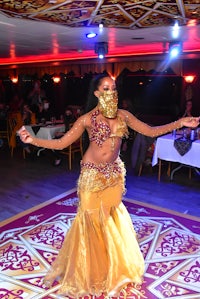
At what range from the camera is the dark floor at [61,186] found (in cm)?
436

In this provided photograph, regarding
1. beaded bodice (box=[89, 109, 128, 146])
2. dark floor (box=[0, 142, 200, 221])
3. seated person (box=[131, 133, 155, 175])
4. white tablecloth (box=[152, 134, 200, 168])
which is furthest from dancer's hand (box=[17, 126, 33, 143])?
seated person (box=[131, 133, 155, 175])

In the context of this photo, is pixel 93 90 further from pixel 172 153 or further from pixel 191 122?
pixel 172 153

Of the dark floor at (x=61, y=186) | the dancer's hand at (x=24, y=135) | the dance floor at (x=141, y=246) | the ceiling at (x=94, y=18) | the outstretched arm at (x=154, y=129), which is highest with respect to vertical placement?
the ceiling at (x=94, y=18)

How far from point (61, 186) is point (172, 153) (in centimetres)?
201

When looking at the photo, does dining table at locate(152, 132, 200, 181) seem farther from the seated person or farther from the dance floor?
the dance floor

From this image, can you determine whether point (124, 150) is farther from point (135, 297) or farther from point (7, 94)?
point (7, 94)

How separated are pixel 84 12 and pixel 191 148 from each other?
2.80 m

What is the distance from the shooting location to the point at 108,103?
7.70 feet

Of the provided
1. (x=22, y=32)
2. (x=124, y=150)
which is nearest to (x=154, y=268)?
(x=22, y=32)

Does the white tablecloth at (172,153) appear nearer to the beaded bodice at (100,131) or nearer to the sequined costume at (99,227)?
the sequined costume at (99,227)

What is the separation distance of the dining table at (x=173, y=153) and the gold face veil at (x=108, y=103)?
9.46ft

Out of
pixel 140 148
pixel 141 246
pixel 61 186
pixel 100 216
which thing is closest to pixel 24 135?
pixel 100 216

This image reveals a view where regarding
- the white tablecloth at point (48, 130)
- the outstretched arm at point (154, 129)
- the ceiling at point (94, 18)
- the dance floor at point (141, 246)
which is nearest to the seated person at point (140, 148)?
the dance floor at point (141, 246)

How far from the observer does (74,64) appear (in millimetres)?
9602
